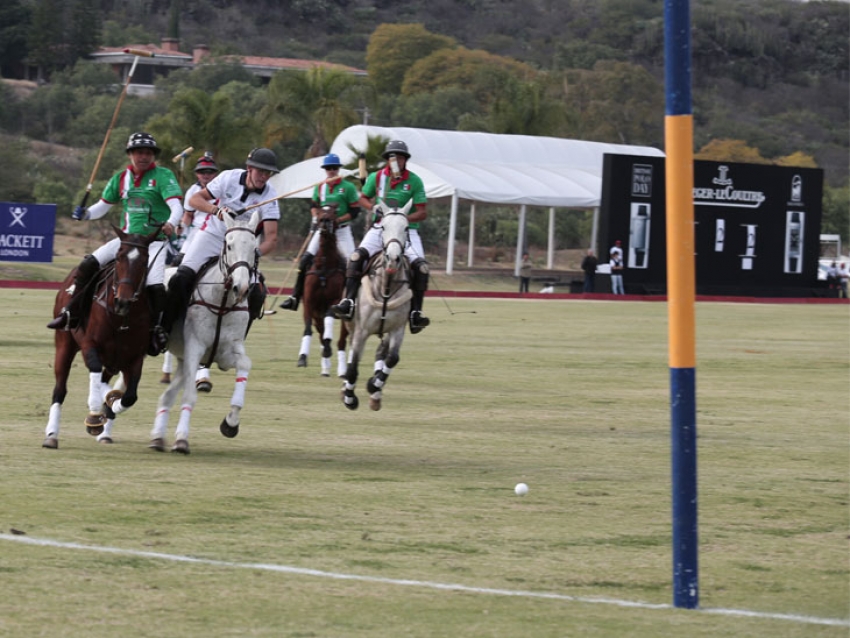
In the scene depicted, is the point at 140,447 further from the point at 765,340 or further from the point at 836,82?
the point at 836,82

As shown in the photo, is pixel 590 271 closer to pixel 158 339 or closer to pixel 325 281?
pixel 325 281

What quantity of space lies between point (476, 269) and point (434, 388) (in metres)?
42.8

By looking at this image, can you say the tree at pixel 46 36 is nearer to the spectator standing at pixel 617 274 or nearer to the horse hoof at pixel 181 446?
the spectator standing at pixel 617 274

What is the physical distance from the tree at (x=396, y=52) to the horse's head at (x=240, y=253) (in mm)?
131518

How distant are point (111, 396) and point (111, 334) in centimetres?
52

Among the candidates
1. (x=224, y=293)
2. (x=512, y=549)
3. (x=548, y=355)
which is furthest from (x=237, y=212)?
(x=548, y=355)

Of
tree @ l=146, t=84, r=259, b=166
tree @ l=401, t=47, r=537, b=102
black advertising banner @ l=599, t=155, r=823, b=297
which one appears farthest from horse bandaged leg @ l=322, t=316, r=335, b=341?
tree @ l=401, t=47, r=537, b=102

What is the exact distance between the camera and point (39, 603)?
6.69m

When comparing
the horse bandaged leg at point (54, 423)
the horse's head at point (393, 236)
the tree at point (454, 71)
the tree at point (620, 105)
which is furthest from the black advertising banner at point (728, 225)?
the tree at point (454, 71)

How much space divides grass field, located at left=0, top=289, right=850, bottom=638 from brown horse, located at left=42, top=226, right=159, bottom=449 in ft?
1.11

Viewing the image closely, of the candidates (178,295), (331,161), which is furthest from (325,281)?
(178,295)

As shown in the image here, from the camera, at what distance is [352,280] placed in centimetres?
1557

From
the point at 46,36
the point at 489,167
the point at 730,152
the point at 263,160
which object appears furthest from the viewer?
the point at 46,36

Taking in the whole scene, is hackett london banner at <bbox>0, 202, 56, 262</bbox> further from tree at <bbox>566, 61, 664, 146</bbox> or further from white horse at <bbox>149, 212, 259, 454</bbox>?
tree at <bbox>566, 61, 664, 146</bbox>
